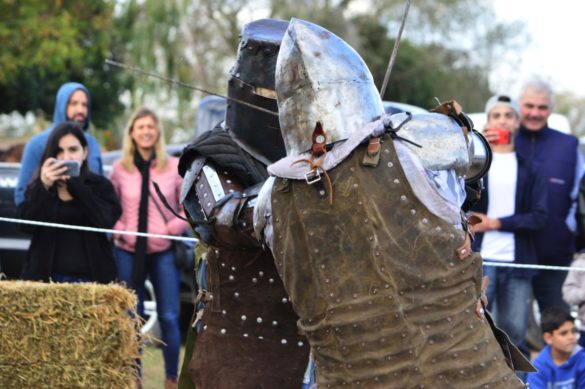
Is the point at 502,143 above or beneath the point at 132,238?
above

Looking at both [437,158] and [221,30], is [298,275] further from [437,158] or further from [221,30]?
[221,30]

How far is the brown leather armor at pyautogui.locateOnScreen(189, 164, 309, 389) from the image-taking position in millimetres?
4090

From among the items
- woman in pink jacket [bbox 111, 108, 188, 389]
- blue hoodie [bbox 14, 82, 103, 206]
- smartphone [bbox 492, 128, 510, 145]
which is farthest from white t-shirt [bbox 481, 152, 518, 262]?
blue hoodie [bbox 14, 82, 103, 206]

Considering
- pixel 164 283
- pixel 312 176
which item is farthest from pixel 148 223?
pixel 312 176

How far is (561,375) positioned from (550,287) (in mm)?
761

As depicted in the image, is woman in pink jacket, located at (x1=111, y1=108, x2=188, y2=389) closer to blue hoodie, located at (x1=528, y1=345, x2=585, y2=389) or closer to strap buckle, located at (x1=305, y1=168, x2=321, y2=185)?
blue hoodie, located at (x1=528, y1=345, x2=585, y2=389)

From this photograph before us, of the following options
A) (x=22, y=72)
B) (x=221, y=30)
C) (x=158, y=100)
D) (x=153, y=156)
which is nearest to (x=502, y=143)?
(x=153, y=156)

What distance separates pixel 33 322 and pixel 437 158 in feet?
9.52

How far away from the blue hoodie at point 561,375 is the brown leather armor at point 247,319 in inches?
93.7

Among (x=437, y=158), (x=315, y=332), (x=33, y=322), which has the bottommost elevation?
(x=33, y=322)

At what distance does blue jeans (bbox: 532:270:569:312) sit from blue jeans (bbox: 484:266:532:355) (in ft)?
0.80

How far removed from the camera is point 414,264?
320 cm

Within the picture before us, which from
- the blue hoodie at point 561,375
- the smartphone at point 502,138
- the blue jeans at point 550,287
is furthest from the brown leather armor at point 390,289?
the blue jeans at point 550,287

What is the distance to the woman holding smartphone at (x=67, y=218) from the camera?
247 inches
